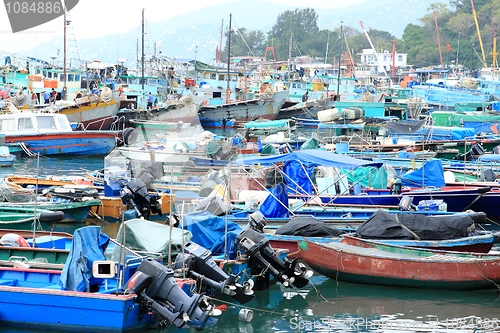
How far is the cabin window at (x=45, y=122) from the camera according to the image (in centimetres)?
2821

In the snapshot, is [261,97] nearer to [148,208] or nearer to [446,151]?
[446,151]

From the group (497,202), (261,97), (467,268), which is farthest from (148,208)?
(261,97)

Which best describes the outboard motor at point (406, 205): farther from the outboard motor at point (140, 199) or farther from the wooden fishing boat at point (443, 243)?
the outboard motor at point (140, 199)

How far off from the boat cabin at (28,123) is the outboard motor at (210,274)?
21.7 m

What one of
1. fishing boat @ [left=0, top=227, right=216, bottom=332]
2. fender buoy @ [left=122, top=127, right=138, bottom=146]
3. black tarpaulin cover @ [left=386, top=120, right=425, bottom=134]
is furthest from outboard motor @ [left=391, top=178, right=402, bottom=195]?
black tarpaulin cover @ [left=386, top=120, right=425, bottom=134]

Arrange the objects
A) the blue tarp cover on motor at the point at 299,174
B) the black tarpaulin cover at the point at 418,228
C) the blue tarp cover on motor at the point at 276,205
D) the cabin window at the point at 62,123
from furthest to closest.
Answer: the cabin window at the point at 62,123, the blue tarp cover on motor at the point at 299,174, the blue tarp cover on motor at the point at 276,205, the black tarpaulin cover at the point at 418,228

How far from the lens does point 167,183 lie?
1802 centimetres

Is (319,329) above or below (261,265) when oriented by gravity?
below

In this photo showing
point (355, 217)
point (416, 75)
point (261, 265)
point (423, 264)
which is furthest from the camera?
point (416, 75)

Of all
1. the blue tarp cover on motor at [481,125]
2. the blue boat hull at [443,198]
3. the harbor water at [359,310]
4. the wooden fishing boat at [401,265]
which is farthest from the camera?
the blue tarp cover on motor at [481,125]

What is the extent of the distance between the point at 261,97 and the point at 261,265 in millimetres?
38556

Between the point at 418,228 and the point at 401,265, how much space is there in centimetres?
163

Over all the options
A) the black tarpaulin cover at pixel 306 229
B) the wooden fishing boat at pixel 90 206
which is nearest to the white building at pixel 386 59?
the wooden fishing boat at pixel 90 206

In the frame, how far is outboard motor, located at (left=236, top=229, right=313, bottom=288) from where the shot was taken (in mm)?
9883
